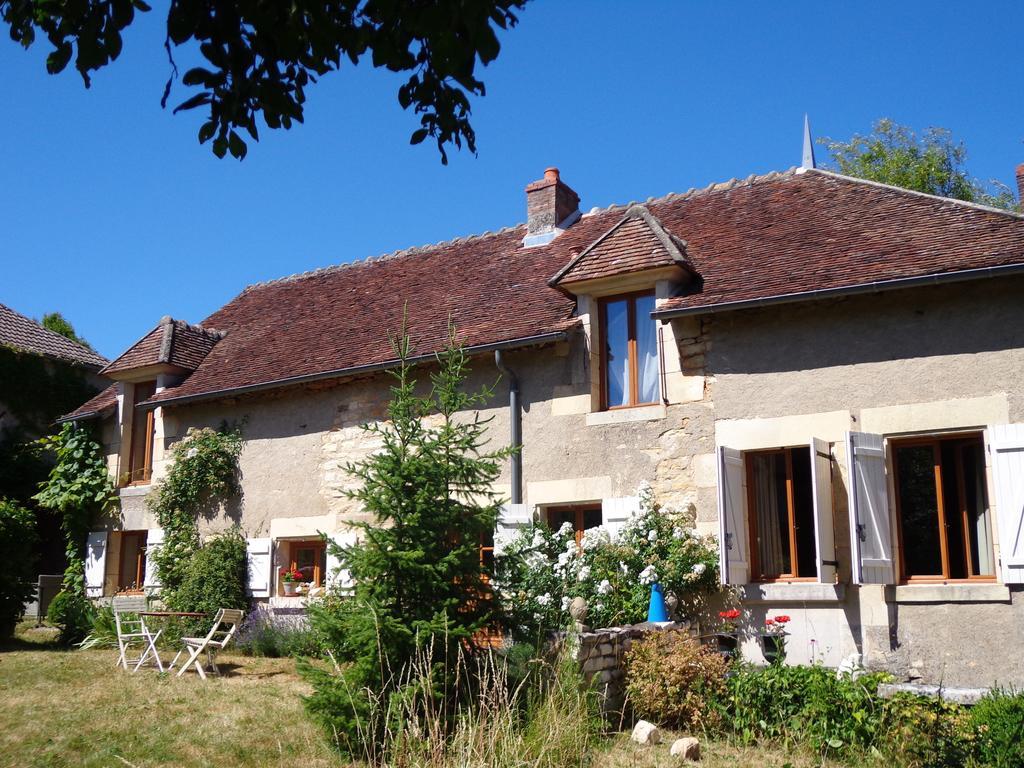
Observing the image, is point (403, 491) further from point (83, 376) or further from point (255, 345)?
point (83, 376)

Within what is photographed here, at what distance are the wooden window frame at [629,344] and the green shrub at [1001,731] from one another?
473 cm

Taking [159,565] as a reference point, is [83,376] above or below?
above

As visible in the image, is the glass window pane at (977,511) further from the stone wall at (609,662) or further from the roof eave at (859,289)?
the stone wall at (609,662)

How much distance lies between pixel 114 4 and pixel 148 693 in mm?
7076

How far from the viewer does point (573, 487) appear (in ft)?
34.0

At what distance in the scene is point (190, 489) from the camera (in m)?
13.0

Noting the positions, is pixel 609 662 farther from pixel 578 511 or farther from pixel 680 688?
pixel 578 511

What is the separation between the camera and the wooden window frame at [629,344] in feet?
34.1

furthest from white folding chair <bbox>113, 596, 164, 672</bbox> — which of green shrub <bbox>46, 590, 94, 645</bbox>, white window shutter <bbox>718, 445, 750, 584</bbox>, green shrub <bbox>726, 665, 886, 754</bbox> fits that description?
green shrub <bbox>726, 665, 886, 754</bbox>

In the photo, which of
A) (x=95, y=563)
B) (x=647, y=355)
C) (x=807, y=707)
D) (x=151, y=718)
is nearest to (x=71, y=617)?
(x=95, y=563)

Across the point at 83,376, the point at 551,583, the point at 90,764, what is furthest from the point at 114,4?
the point at 83,376

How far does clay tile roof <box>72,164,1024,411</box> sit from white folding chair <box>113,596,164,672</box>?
2.89 meters

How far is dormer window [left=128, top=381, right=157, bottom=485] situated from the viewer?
46.7ft

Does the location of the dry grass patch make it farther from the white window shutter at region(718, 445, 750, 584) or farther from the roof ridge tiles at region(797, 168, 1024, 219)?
the roof ridge tiles at region(797, 168, 1024, 219)
